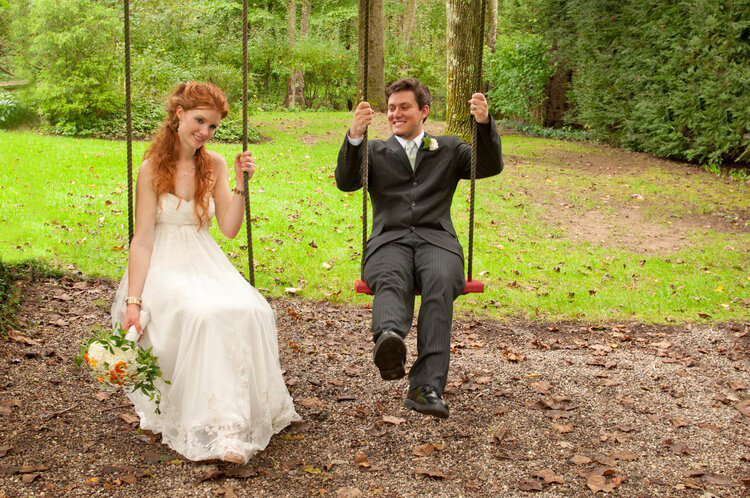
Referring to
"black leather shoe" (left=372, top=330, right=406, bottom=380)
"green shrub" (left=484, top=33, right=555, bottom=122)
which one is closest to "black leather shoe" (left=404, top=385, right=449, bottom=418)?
"black leather shoe" (left=372, top=330, right=406, bottom=380)

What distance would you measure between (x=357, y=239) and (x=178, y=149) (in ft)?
14.9

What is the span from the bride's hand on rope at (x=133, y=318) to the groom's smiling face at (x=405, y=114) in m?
1.55

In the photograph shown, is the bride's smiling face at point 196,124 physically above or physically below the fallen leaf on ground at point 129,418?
above

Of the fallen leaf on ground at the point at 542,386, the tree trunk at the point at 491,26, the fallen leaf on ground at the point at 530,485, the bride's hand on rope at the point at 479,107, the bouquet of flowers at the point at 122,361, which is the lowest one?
the fallen leaf on ground at the point at 530,485

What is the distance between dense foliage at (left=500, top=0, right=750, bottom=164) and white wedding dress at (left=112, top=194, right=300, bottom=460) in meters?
10.3

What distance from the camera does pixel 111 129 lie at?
1257cm

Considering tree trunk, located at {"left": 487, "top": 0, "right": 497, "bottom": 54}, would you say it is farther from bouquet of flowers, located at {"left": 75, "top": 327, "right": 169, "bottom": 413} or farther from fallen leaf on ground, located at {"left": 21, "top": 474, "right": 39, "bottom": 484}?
fallen leaf on ground, located at {"left": 21, "top": 474, "right": 39, "bottom": 484}

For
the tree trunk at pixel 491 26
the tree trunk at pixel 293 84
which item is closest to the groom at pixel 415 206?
the tree trunk at pixel 491 26

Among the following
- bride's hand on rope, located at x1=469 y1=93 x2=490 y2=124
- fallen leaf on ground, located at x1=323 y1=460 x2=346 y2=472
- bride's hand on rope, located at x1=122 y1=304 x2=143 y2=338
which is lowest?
fallen leaf on ground, located at x1=323 y1=460 x2=346 y2=472

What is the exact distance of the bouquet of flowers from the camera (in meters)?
3.27

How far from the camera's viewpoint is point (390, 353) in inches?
131

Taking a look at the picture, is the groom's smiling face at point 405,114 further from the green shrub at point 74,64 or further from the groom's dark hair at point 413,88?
the green shrub at point 74,64

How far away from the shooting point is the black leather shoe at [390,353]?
3314 millimetres

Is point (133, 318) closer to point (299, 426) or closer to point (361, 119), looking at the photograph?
point (299, 426)
